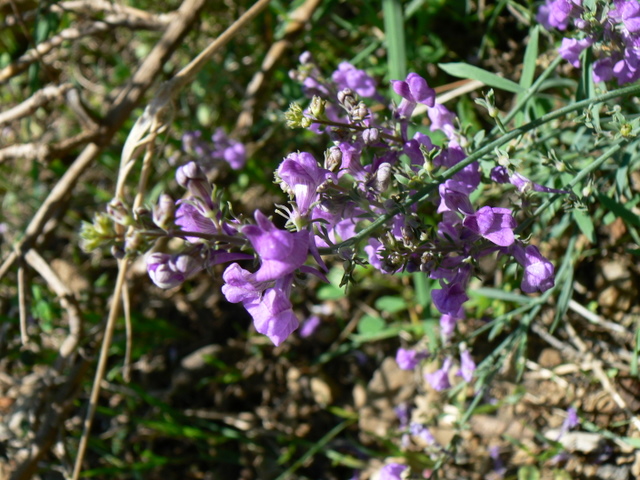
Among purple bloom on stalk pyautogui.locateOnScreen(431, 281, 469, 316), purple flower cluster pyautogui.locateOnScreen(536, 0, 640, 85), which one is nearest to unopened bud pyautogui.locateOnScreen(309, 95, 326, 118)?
purple bloom on stalk pyautogui.locateOnScreen(431, 281, 469, 316)

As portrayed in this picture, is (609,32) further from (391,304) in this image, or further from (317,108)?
(391,304)

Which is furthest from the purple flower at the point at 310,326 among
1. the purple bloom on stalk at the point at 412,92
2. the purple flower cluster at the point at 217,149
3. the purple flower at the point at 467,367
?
the purple bloom on stalk at the point at 412,92

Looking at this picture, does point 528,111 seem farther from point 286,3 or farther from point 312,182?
point 286,3

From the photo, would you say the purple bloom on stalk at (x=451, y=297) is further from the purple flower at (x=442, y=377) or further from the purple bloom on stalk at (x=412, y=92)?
the purple flower at (x=442, y=377)

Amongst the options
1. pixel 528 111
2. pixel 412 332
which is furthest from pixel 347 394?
pixel 528 111

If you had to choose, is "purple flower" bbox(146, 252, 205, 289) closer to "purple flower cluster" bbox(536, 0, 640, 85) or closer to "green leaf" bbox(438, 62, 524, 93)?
"green leaf" bbox(438, 62, 524, 93)

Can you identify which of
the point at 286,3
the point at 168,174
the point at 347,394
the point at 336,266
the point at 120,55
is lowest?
the point at 347,394

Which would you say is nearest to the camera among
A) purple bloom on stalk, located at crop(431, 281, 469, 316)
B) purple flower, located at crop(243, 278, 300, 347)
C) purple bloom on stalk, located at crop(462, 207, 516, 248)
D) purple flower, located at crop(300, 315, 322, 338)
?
purple flower, located at crop(243, 278, 300, 347)
